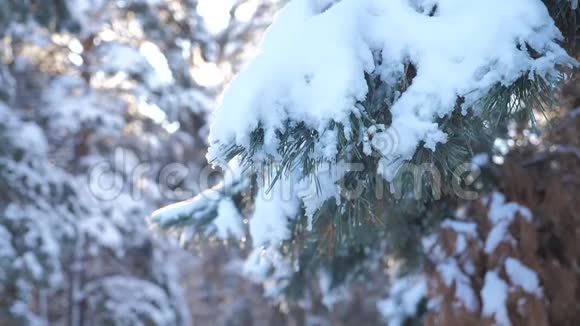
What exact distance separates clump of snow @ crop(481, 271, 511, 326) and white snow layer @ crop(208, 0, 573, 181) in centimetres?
102

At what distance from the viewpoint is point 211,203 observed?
2.49 metres

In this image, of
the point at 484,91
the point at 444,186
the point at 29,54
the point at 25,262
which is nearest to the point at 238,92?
the point at 484,91

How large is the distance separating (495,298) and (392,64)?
126 centimetres

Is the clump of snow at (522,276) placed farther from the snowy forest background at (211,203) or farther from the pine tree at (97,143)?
the pine tree at (97,143)

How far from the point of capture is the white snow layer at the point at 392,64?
4.07 feet

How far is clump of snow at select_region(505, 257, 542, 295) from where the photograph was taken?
2.13 m

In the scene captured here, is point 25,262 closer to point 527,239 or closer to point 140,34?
point 140,34
